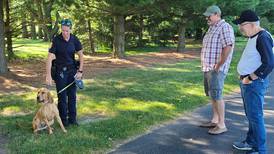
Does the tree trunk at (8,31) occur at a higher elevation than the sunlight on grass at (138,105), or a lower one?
higher

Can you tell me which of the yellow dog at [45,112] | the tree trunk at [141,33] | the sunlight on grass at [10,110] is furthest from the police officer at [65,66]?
the tree trunk at [141,33]

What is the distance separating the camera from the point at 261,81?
5.18 m

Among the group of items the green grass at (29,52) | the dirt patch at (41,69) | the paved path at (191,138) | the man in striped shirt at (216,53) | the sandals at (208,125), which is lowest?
the paved path at (191,138)

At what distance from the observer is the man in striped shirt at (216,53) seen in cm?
637

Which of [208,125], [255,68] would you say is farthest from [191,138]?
[255,68]

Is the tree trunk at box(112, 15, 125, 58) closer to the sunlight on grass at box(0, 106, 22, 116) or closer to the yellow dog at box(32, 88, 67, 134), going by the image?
the sunlight on grass at box(0, 106, 22, 116)

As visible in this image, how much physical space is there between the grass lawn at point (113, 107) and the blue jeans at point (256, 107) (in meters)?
2.05

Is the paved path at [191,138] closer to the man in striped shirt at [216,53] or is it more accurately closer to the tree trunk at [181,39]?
the man in striped shirt at [216,53]

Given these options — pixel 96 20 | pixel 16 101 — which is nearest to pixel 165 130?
pixel 16 101

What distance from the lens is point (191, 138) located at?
6465 millimetres

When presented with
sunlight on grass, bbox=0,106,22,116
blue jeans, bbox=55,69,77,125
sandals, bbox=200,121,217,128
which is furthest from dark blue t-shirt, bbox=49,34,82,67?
sandals, bbox=200,121,217,128

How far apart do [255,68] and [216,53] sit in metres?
1.34

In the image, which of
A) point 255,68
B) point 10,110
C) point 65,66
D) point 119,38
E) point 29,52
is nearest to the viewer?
point 255,68

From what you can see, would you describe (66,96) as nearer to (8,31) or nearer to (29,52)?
(8,31)
